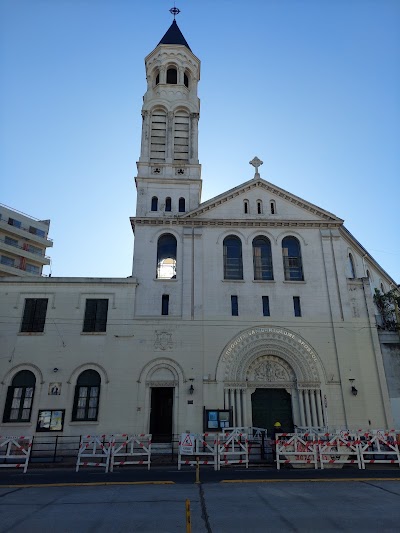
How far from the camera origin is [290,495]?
10.7m

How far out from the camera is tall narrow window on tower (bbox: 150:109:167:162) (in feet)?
103

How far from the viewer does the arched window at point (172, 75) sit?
3509 centimetres

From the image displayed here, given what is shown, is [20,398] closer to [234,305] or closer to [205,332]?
[205,332]

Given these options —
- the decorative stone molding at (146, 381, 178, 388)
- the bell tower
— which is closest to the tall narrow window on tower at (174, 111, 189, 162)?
the bell tower

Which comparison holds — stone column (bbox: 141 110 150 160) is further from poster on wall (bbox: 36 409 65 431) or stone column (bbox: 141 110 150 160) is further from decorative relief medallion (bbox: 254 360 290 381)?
poster on wall (bbox: 36 409 65 431)

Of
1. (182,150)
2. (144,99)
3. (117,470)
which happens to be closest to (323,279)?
(182,150)

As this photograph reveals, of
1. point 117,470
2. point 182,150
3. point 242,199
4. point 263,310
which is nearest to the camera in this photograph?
point 117,470

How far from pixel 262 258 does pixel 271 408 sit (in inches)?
403

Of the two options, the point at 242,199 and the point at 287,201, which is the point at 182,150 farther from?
the point at 287,201

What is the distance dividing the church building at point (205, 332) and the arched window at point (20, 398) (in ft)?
0.20

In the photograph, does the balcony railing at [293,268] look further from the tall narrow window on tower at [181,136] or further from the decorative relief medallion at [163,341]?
the tall narrow window on tower at [181,136]

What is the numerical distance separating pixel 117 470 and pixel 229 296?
12855 mm

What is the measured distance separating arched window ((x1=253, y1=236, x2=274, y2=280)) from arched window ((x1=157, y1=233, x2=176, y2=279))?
5.90 metres

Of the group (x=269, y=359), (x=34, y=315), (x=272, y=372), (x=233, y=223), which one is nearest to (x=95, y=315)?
(x=34, y=315)
